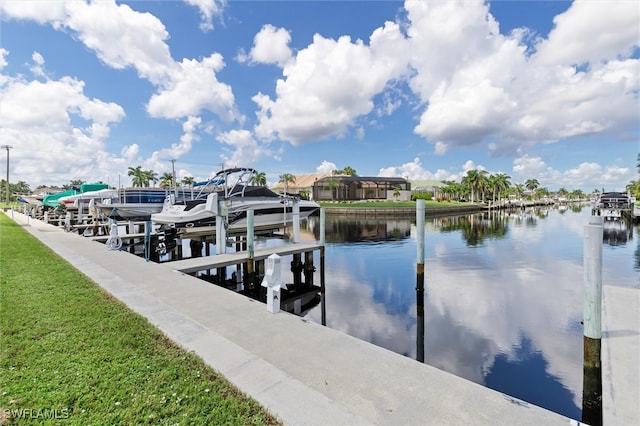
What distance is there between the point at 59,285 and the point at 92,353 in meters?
4.20

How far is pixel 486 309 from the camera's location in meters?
10.3

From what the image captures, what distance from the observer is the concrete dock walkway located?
3146 millimetres

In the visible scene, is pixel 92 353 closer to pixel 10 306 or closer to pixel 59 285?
pixel 10 306

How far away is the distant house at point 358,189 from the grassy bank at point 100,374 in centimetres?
7014

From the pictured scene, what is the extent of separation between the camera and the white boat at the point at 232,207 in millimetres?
13812

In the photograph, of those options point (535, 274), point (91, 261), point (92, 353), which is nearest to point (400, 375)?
point (92, 353)

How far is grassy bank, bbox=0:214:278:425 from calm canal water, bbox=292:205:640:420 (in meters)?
5.18

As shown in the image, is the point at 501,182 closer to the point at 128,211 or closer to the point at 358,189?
the point at 358,189

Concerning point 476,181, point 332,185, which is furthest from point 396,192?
point 476,181

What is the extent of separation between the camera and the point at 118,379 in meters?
3.54

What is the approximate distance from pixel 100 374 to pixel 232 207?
11.7 metres

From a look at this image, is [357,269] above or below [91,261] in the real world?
below

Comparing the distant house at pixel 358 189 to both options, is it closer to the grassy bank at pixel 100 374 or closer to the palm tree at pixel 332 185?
the palm tree at pixel 332 185

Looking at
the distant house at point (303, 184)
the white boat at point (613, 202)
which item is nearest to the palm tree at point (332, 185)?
the distant house at point (303, 184)
